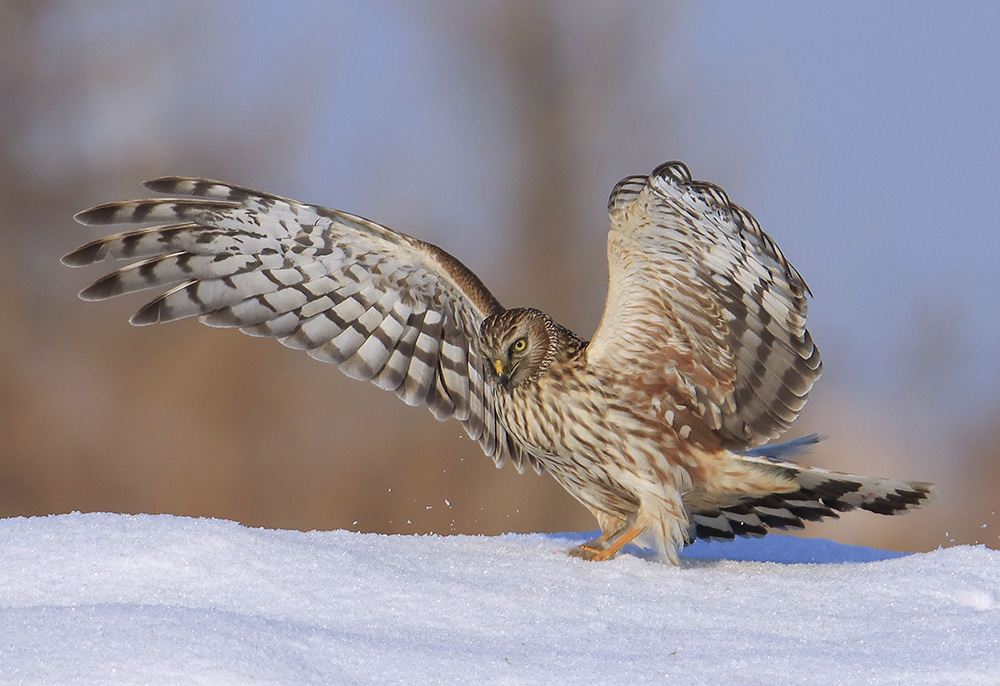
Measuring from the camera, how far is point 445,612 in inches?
134

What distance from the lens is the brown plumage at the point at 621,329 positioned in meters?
4.54

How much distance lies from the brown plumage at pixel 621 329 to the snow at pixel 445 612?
32cm

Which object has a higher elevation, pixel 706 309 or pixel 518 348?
pixel 706 309

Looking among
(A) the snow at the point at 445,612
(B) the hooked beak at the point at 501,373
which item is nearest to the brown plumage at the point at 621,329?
(B) the hooked beak at the point at 501,373

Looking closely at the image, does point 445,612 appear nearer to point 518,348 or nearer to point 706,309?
point 518,348

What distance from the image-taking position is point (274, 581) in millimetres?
3570

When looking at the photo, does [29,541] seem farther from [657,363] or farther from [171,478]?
[171,478]

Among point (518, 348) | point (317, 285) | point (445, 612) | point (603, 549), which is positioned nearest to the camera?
point (445, 612)

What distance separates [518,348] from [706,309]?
0.83m

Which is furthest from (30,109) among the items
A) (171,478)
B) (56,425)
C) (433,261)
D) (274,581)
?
(274,581)

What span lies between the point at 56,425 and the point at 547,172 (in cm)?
701

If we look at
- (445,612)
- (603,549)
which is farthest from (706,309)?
(445,612)

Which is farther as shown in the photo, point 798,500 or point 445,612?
point 798,500

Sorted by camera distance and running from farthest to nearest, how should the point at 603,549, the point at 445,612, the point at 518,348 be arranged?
the point at 518,348 < the point at 603,549 < the point at 445,612
